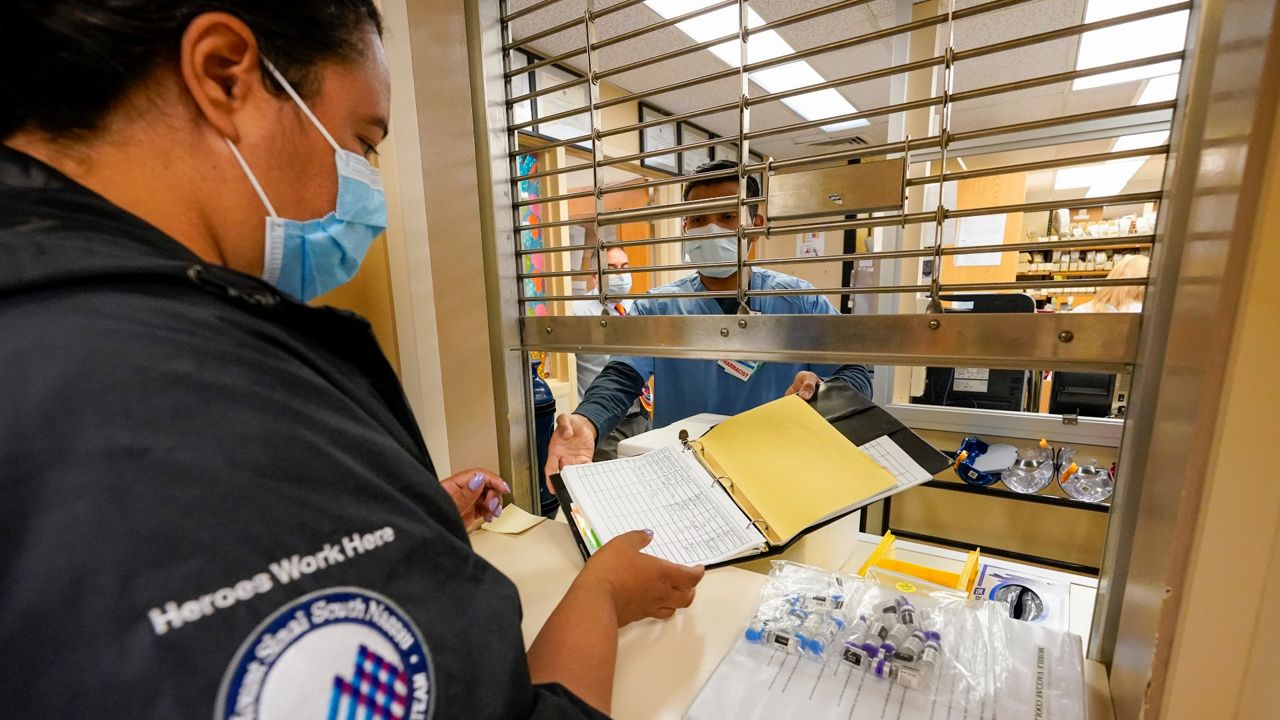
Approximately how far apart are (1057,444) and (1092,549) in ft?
1.09

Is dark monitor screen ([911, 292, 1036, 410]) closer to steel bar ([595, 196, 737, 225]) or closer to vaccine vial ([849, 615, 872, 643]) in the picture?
steel bar ([595, 196, 737, 225])

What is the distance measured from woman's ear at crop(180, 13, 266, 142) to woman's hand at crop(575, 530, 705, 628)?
0.56 metres

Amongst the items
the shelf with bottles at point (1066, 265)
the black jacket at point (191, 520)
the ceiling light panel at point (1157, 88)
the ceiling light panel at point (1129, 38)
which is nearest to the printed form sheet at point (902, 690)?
the black jacket at point (191, 520)

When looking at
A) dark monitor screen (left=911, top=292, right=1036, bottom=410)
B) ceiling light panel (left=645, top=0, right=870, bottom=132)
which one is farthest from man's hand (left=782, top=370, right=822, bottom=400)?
dark monitor screen (left=911, top=292, right=1036, bottom=410)

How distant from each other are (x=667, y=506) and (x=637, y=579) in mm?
203

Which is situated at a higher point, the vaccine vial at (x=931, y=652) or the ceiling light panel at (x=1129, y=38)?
the ceiling light panel at (x=1129, y=38)

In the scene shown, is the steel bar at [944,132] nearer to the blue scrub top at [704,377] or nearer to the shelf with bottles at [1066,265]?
the blue scrub top at [704,377]

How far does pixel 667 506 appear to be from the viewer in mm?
840

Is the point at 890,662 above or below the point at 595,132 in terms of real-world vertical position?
below

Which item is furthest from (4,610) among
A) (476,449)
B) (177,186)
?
(476,449)

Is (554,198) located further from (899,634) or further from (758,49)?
(758,49)

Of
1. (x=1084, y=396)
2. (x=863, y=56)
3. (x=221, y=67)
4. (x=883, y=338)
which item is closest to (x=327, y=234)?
(x=221, y=67)

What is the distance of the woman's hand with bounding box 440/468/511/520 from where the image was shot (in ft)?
2.99

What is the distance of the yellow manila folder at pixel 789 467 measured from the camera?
744 millimetres
